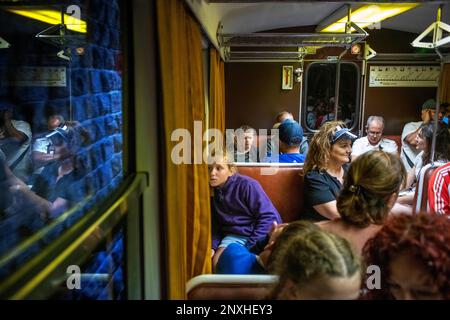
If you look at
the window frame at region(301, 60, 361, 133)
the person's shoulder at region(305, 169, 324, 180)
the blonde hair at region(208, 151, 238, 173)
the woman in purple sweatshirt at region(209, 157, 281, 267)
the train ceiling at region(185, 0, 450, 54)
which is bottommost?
the woman in purple sweatshirt at region(209, 157, 281, 267)

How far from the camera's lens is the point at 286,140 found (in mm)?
3387

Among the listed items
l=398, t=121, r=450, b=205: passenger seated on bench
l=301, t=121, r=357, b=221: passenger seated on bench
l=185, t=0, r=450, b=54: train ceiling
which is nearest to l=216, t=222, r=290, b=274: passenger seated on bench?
l=301, t=121, r=357, b=221: passenger seated on bench

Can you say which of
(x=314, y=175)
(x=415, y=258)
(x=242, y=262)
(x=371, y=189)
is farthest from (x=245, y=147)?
(x=415, y=258)

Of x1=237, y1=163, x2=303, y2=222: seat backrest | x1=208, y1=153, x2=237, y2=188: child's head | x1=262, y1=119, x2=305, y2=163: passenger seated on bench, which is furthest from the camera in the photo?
x1=262, y1=119, x2=305, y2=163: passenger seated on bench

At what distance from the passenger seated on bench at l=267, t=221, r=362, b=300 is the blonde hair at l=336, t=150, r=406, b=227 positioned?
0.59 metres

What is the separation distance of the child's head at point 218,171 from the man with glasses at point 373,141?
2433 millimetres

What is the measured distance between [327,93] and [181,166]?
532cm

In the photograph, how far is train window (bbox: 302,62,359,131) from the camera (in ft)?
21.4

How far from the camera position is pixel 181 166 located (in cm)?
176

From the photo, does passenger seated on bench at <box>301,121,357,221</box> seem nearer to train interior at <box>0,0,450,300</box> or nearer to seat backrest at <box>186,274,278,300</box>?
train interior at <box>0,0,450,300</box>

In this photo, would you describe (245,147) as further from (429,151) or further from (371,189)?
(371,189)

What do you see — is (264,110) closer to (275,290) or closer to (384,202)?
(384,202)
